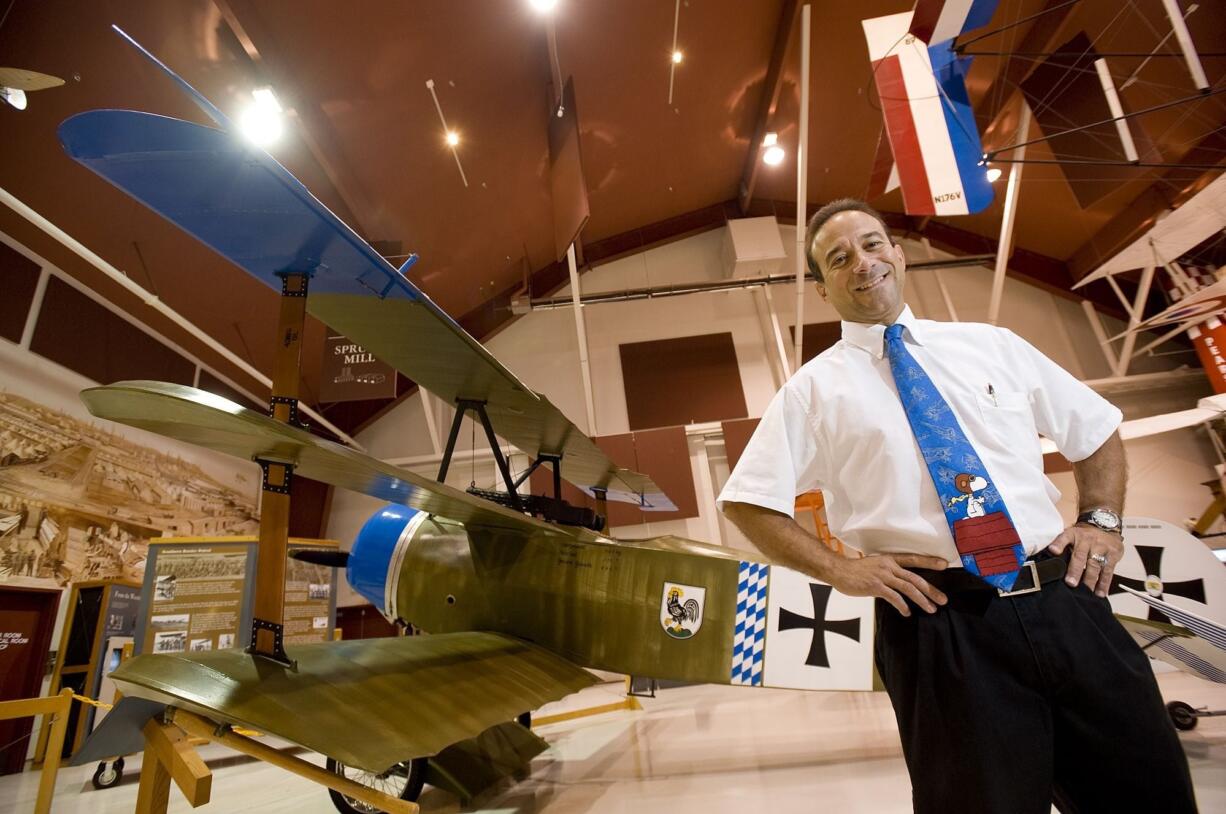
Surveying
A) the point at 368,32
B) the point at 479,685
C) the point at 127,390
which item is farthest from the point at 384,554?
the point at 368,32

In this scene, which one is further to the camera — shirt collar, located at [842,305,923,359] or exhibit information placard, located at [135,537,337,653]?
exhibit information placard, located at [135,537,337,653]

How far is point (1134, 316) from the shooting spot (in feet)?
31.8

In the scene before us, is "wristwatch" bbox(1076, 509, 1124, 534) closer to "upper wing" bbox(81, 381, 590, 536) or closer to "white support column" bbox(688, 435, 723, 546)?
"upper wing" bbox(81, 381, 590, 536)

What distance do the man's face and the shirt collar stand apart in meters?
0.02

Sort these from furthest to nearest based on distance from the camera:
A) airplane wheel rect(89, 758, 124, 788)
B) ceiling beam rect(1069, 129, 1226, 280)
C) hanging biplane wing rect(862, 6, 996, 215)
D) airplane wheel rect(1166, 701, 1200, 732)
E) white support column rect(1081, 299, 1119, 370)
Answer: white support column rect(1081, 299, 1119, 370) → ceiling beam rect(1069, 129, 1226, 280) → hanging biplane wing rect(862, 6, 996, 215) → airplane wheel rect(89, 758, 124, 788) → airplane wheel rect(1166, 701, 1200, 732)

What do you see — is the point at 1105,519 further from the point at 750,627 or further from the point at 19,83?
the point at 19,83

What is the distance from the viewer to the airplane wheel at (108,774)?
414 cm

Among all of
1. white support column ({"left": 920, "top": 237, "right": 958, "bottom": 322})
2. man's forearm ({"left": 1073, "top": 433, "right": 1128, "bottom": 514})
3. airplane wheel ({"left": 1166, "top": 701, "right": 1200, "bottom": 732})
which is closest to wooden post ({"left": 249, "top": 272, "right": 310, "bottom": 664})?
man's forearm ({"left": 1073, "top": 433, "right": 1128, "bottom": 514})

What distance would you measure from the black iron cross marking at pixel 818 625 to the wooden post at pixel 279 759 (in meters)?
2.00

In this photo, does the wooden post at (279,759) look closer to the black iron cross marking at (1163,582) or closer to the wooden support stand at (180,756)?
the wooden support stand at (180,756)

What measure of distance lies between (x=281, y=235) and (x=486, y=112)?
6073 millimetres

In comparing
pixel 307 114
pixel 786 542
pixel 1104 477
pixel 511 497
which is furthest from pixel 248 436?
pixel 307 114

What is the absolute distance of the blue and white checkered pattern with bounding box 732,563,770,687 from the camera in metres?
3.01

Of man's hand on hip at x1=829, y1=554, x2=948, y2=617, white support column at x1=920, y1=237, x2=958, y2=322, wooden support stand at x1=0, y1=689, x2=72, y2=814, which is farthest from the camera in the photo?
white support column at x1=920, y1=237, x2=958, y2=322
